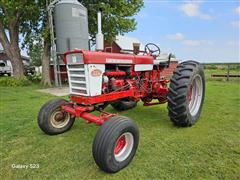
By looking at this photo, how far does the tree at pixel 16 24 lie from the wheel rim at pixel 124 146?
31.8 feet

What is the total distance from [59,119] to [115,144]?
5.24 ft

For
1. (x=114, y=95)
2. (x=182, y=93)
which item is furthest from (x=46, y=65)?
(x=182, y=93)

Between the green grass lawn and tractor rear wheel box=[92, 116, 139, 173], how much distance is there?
4.6 inches

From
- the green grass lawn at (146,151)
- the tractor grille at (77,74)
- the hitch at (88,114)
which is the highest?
the tractor grille at (77,74)

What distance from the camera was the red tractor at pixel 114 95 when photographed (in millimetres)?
2279

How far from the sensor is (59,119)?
11.3 ft

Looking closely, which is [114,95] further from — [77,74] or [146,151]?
[146,151]

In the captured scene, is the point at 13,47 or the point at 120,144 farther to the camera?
the point at 13,47

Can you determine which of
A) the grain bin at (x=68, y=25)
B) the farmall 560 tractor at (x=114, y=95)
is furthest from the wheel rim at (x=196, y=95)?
the grain bin at (x=68, y=25)

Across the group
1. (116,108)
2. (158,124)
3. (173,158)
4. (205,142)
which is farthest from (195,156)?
(116,108)

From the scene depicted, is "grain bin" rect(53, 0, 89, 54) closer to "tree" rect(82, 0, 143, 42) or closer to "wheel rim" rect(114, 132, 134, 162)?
"tree" rect(82, 0, 143, 42)

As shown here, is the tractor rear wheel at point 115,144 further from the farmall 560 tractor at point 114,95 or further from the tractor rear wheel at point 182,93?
the tractor rear wheel at point 182,93

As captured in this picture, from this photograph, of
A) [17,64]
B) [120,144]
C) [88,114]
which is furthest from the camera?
[17,64]

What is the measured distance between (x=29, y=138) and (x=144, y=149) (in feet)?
6.58
